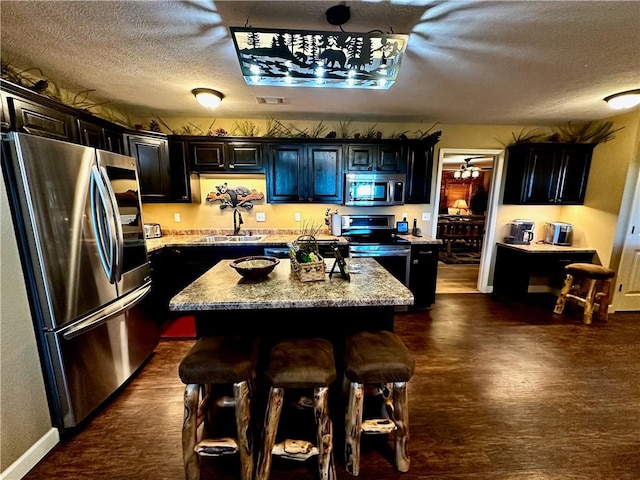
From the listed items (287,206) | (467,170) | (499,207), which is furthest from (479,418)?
(467,170)

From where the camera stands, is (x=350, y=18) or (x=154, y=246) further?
(x=154, y=246)

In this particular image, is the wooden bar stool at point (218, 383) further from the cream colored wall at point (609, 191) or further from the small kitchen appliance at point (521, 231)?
the cream colored wall at point (609, 191)

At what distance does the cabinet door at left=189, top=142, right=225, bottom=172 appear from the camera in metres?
3.42

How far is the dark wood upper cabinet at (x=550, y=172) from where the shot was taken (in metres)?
3.71

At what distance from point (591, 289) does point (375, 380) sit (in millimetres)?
3687

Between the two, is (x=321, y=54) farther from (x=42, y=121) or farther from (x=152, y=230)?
(x=152, y=230)

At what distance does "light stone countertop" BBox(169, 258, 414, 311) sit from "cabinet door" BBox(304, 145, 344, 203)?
2005 mm

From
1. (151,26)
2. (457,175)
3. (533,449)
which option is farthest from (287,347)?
(457,175)

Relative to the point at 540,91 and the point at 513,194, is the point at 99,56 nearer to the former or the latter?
the point at 540,91

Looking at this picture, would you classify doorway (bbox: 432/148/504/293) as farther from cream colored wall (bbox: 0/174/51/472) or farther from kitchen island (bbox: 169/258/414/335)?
Result: cream colored wall (bbox: 0/174/51/472)

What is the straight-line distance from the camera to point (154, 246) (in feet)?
9.86

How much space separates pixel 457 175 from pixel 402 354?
7903 millimetres

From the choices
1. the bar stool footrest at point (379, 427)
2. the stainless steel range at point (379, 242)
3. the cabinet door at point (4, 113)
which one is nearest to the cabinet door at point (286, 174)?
the stainless steel range at point (379, 242)

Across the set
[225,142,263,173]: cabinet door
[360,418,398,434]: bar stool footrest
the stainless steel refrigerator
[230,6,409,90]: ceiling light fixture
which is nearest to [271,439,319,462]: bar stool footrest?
[360,418,398,434]: bar stool footrest
